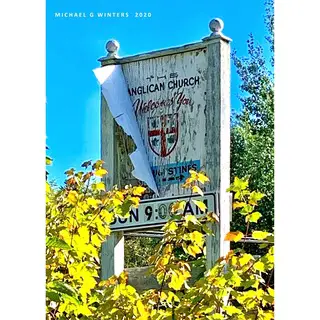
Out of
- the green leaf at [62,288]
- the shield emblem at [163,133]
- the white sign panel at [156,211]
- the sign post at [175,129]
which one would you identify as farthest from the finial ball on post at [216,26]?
the green leaf at [62,288]

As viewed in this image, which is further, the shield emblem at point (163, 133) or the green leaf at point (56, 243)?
the shield emblem at point (163, 133)

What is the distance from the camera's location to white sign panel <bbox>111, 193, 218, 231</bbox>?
231cm

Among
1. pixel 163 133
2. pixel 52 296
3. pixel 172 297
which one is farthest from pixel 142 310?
pixel 163 133

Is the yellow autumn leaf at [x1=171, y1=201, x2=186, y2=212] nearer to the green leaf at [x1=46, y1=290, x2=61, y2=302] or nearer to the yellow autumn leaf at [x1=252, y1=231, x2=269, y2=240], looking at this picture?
the yellow autumn leaf at [x1=252, y1=231, x2=269, y2=240]

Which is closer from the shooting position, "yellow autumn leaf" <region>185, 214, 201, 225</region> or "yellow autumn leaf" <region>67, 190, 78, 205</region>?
"yellow autumn leaf" <region>185, 214, 201, 225</region>

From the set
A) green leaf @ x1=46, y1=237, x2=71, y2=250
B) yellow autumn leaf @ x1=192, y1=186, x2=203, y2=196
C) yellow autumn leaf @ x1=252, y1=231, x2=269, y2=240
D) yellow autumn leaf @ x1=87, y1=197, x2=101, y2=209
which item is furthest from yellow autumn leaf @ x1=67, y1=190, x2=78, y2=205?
yellow autumn leaf @ x1=252, y1=231, x2=269, y2=240

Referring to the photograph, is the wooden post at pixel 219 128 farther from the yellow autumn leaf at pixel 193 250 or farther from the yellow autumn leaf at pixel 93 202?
the yellow autumn leaf at pixel 93 202

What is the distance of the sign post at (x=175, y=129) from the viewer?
231 centimetres

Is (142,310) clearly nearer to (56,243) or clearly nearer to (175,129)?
(56,243)

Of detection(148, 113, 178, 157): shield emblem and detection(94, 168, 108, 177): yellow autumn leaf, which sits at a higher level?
detection(148, 113, 178, 157): shield emblem

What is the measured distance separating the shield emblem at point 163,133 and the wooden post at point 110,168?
7 centimetres
